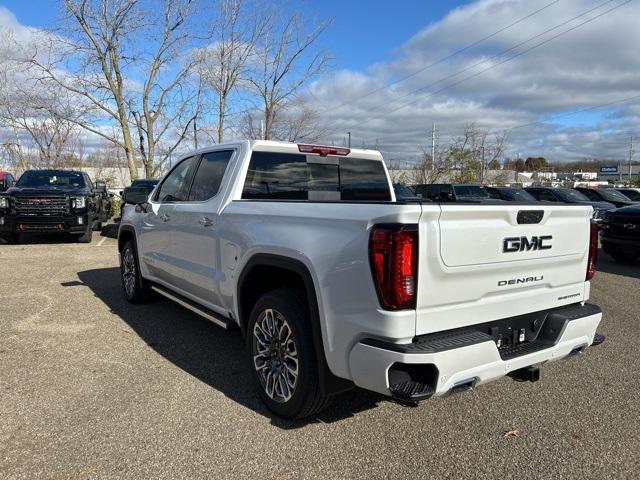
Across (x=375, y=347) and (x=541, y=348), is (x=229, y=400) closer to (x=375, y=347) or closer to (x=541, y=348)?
(x=375, y=347)

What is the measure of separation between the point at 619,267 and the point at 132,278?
9.26 m

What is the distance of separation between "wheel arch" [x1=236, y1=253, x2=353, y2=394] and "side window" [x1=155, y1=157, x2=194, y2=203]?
1.60 metres

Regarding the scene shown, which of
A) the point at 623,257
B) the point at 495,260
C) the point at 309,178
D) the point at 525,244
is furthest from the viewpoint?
the point at 623,257

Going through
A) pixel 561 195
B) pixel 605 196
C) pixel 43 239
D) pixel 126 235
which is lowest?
pixel 43 239

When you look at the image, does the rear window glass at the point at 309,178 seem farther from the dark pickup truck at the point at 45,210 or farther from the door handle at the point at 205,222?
the dark pickup truck at the point at 45,210

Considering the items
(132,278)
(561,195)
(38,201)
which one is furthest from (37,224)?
(561,195)

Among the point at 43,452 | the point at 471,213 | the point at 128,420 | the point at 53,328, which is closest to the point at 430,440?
the point at 471,213

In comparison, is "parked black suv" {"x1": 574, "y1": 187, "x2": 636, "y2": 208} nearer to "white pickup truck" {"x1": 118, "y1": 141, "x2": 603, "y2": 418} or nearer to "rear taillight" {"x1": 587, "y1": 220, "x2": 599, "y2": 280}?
"rear taillight" {"x1": 587, "y1": 220, "x2": 599, "y2": 280}

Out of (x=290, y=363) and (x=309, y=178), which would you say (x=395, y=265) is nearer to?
(x=290, y=363)

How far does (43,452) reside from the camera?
3000 millimetres

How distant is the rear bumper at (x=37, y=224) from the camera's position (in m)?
11.8

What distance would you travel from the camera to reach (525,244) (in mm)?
3010

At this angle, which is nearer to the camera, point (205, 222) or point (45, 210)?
point (205, 222)

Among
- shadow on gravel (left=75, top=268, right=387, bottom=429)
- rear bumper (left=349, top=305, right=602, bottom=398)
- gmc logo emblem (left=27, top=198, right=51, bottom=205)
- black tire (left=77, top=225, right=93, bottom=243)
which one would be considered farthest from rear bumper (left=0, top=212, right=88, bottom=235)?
rear bumper (left=349, top=305, right=602, bottom=398)
